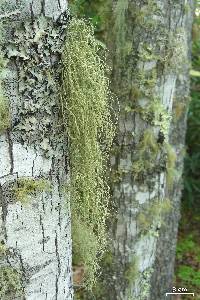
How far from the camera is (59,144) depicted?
1.33 m

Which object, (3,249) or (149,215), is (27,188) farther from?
(149,215)

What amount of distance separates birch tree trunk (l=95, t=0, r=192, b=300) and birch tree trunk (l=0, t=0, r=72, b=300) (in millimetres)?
1429

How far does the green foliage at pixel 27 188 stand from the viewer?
1.27 meters

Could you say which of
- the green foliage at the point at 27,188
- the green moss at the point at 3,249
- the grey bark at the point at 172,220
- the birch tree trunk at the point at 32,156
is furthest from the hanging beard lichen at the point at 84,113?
the grey bark at the point at 172,220

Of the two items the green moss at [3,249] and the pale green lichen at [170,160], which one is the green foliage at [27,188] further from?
the pale green lichen at [170,160]

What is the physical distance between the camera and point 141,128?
278 centimetres

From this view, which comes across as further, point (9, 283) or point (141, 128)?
point (141, 128)

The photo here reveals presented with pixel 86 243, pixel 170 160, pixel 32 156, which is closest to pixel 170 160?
pixel 170 160

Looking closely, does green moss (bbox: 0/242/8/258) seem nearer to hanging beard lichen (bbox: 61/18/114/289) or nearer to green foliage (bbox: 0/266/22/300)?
green foliage (bbox: 0/266/22/300)

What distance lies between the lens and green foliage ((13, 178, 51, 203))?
127 centimetres

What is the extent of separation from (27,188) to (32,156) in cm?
9

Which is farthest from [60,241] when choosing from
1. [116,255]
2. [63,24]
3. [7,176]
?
[116,255]

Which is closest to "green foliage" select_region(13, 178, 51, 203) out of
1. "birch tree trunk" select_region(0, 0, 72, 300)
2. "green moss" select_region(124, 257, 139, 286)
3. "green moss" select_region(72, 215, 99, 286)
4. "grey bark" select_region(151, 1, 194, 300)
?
"birch tree trunk" select_region(0, 0, 72, 300)

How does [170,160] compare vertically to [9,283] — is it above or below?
below
